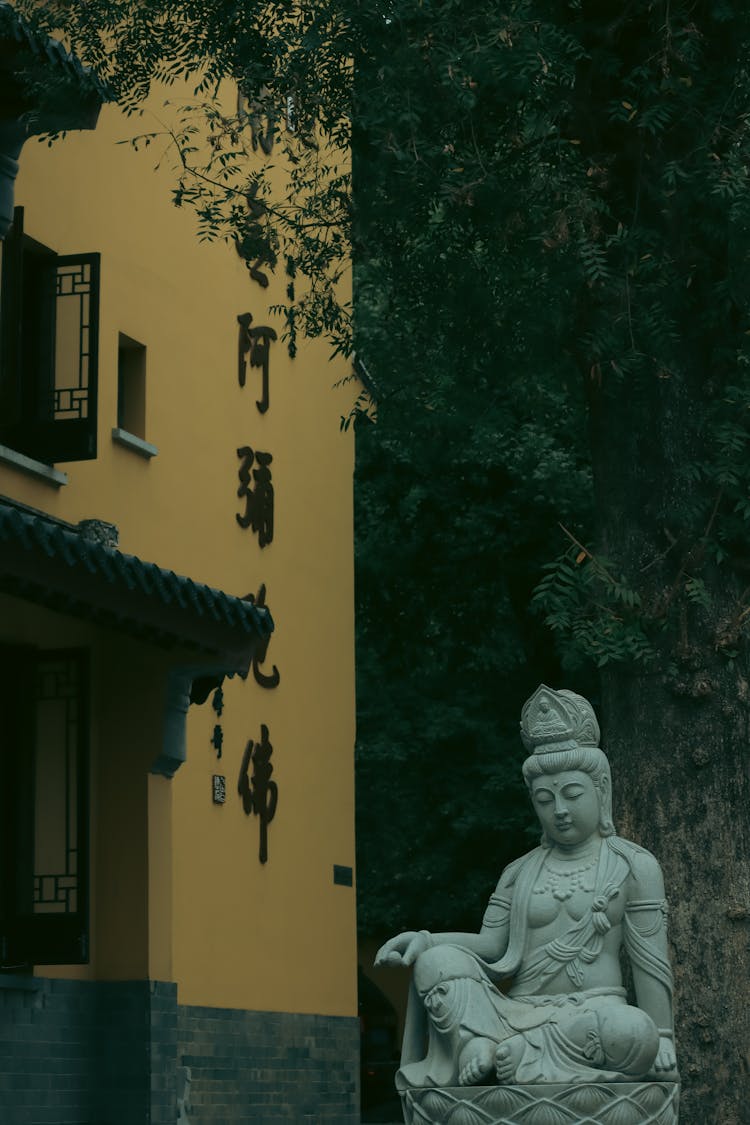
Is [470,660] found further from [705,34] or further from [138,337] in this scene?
[705,34]

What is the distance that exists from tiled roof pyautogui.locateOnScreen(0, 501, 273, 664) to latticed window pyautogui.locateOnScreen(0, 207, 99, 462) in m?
0.61

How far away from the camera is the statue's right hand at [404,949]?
885cm

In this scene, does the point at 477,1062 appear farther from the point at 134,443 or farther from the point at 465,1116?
the point at 134,443

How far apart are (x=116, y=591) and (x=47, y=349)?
289cm

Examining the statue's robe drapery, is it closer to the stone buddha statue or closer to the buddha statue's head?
the stone buddha statue

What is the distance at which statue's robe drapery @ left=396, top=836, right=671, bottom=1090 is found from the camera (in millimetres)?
8500

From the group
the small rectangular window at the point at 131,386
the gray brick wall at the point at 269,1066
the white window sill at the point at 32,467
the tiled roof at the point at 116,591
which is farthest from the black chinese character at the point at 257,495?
the tiled roof at the point at 116,591

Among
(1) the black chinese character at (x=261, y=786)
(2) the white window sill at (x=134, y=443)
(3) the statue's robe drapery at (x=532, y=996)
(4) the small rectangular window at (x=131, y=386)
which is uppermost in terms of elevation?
(4) the small rectangular window at (x=131, y=386)

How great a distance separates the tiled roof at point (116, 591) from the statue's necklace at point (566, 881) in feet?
12.5

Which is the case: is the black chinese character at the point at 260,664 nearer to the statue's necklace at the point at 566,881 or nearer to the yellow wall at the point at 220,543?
the yellow wall at the point at 220,543

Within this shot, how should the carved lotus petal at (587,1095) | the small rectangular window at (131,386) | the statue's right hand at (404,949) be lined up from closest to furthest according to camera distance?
1. the carved lotus petal at (587,1095)
2. the statue's right hand at (404,949)
3. the small rectangular window at (131,386)

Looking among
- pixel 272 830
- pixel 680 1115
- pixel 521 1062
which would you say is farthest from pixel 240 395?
pixel 521 1062

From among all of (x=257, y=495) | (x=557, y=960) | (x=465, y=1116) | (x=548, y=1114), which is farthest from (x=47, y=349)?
(x=548, y=1114)

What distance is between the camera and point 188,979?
16.4m
